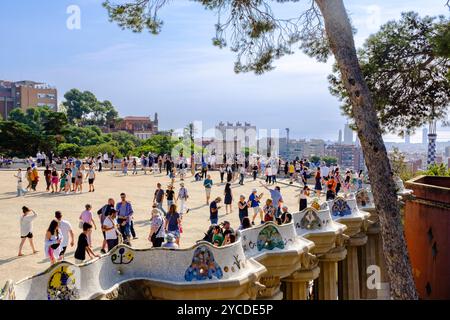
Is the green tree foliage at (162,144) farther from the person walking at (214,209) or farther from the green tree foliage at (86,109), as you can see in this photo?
the person walking at (214,209)

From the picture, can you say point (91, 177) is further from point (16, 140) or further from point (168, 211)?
point (16, 140)

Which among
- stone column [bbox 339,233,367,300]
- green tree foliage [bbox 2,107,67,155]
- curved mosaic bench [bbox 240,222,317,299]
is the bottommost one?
stone column [bbox 339,233,367,300]

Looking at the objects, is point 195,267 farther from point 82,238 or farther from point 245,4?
point 245,4

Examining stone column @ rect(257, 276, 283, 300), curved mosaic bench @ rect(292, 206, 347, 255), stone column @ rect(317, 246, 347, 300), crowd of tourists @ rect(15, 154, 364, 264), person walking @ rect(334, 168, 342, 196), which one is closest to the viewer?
crowd of tourists @ rect(15, 154, 364, 264)

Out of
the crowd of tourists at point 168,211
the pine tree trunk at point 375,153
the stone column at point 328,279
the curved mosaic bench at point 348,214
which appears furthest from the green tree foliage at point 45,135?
the pine tree trunk at point 375,153

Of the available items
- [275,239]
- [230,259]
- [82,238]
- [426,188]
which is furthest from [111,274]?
[426,188]

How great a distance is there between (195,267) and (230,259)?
2.58ft

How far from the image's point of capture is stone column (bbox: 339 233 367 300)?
2145 centimetres

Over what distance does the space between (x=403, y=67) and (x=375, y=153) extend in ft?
31.9

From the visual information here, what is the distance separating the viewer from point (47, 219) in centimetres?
1717

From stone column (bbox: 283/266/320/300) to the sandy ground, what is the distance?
2985mm

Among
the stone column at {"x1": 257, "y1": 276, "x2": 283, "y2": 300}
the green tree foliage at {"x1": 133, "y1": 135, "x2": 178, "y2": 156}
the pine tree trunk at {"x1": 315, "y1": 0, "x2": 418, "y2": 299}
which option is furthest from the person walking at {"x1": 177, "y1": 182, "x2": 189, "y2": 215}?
the green tree foliage at {"x1": 133, "y1": 135, "x2": 178, "y2": 156}

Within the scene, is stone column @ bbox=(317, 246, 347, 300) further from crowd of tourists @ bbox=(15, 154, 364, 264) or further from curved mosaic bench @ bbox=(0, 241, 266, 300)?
curved mosaic bench @ bbox=(0, 241, 266, 300)
